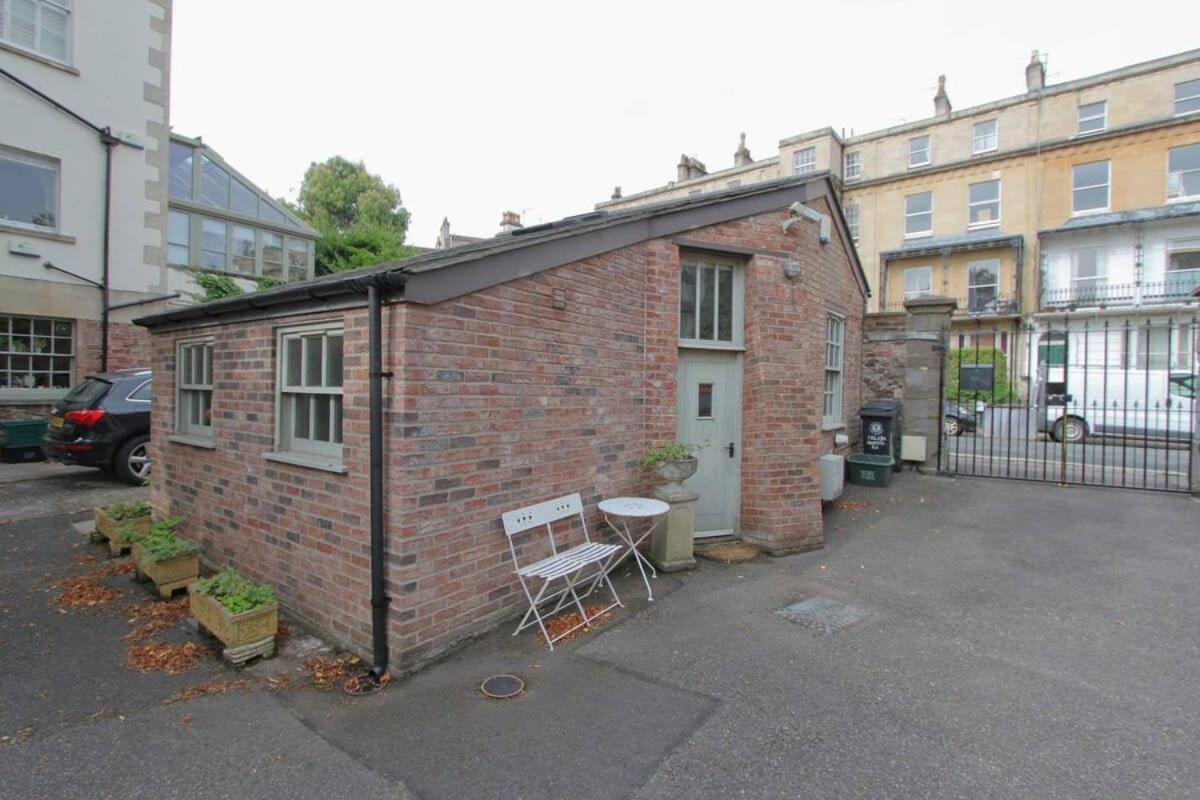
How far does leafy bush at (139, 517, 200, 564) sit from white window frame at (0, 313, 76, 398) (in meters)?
9.27

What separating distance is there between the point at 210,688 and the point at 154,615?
5.62 ft

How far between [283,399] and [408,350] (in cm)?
178

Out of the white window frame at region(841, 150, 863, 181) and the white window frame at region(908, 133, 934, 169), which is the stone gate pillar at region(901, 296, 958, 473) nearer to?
the white window frame at region(908, 133, 934, 169)

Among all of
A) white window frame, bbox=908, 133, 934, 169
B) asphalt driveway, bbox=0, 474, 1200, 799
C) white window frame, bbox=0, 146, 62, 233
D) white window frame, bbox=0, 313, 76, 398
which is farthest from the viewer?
white window frame, bbox=908, 133, 934, 169

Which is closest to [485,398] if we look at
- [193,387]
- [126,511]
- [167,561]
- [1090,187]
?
[167,561]

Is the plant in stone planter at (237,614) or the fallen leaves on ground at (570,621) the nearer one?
the plant in stone planter at (237,614)

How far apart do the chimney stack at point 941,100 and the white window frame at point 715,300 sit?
2541 centimetres

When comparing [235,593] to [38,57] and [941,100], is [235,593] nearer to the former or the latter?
[38,57]

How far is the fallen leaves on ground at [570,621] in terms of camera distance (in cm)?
437

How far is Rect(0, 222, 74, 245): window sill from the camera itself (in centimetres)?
1097

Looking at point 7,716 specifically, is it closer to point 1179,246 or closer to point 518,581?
point 518,581

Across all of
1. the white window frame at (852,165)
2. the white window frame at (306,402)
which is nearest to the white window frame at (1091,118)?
the white window frame at (852,165)

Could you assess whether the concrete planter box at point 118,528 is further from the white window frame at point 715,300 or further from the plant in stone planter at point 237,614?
the white window frame at point 715,300

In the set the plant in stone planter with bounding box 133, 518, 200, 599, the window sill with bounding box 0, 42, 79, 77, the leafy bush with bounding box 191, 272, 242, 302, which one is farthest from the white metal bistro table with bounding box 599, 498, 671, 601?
the window sill with bounding box 0, 42, 79, 77
